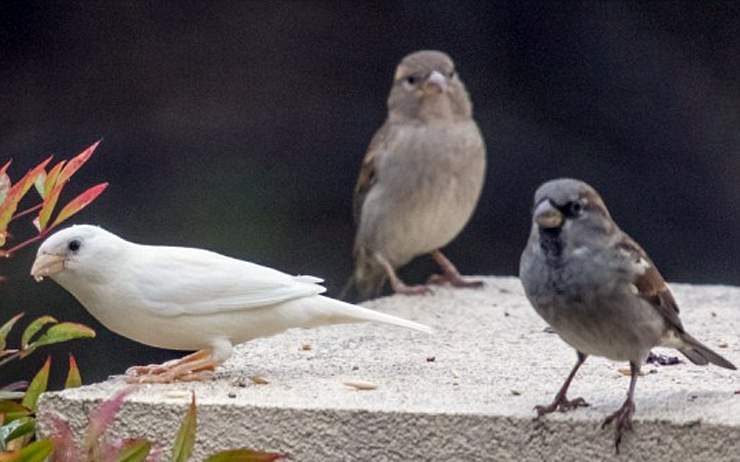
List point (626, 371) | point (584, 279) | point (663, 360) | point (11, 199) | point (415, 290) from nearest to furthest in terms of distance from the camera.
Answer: point (11, 199)
point (584, 279)
point (626, 371)
point (663, 360)
point (415, 290)

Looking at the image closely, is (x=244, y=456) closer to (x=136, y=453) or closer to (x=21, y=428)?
(x=136, y=453)

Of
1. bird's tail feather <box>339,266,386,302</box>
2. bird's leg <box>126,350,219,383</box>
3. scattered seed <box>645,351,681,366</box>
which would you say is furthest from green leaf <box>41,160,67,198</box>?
bird's tail feather <box>339,266,386,302</box>

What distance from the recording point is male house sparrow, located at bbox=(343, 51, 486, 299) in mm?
6855

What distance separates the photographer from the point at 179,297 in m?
4.11

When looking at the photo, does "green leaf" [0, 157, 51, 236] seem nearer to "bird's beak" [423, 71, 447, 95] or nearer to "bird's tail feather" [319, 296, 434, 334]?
"bird's tail feather" [319, 296, 434, 334]

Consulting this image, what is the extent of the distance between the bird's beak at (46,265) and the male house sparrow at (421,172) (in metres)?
2.75

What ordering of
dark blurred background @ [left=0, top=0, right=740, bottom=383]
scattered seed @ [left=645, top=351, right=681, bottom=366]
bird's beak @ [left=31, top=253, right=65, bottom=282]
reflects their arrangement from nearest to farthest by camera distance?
bird's beak @ [left=31, top=253, right=65, bottom=282] < scattered seed @ [left=645, top=351, right=681, bottom=366] < dark blurred background @ [left=0, top=0, right=740, bottom=383]

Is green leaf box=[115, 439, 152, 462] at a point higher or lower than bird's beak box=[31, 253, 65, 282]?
lower

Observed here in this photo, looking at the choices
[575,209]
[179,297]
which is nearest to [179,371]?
[179,297]

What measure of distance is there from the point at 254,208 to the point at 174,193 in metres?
0.42

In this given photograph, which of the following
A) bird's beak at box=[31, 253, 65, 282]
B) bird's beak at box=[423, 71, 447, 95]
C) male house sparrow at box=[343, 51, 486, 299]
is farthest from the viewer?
bird's beak at box=[423, 71, 447, 95]

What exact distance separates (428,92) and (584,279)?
3.33 meters

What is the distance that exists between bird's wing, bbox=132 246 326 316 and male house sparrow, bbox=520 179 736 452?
0.71 meters

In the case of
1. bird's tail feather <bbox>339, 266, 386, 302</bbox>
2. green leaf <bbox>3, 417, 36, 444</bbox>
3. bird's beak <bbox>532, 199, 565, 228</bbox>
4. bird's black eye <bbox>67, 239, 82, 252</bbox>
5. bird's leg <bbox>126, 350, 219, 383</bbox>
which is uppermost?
bird's beak <bbox>532, 199, 565, 228</bbox>
